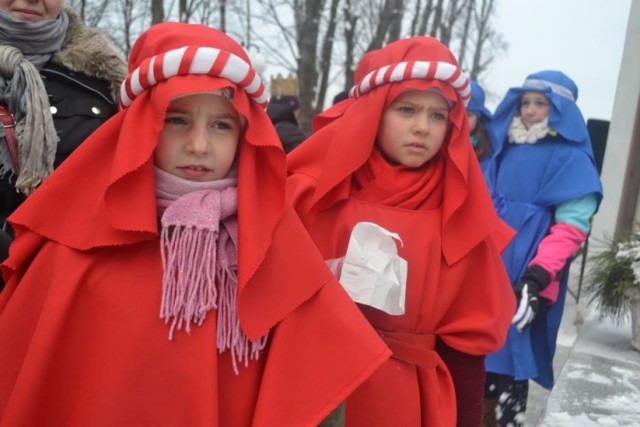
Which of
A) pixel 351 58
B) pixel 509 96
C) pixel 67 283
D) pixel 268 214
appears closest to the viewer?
pixel 67 283

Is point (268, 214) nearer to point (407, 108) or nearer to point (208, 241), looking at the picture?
point (208, 241)

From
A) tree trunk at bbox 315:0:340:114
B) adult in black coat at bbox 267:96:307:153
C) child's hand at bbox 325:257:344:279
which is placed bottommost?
child's hand at bbox 325:257:344:279

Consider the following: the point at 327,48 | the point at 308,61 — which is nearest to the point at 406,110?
the point at 308,61

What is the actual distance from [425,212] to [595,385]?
7.47 ft

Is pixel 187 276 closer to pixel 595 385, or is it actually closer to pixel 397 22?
pixel 595 385

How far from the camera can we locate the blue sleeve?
3.84 metres

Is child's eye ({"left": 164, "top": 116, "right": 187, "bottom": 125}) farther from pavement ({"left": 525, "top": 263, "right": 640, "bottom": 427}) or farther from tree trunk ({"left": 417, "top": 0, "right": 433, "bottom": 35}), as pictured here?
tree trunk ({"left": 417, "top": 0, "right": 433, "bottom": 35})

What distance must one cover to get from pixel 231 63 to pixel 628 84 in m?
6.89

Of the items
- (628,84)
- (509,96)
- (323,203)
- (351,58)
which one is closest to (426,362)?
(323,203)

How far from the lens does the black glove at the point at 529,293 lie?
3.41m

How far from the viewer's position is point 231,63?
1850 mm

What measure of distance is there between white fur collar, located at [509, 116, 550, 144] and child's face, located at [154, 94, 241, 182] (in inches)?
102

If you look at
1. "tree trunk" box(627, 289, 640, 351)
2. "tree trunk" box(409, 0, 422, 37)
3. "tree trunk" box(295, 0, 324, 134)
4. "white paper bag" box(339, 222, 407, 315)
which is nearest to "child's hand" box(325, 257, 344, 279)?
"white paper bag" box(339, 222, 407, 315)

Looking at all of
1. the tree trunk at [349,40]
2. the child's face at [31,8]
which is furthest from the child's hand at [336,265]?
the tree trunk at [349,40]
